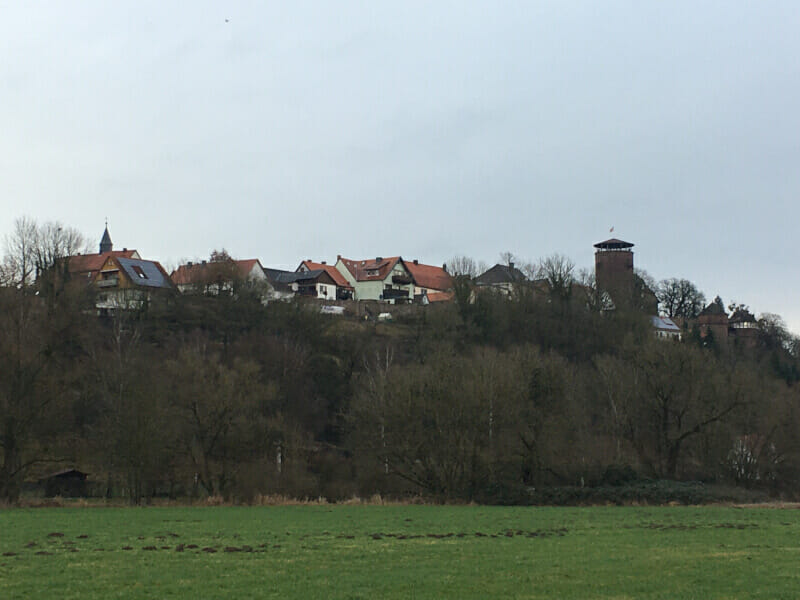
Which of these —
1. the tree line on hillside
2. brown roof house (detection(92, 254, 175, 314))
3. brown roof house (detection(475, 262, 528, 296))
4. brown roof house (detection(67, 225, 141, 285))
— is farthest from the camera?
brown roof house (detection(475, 262, 528, 296))

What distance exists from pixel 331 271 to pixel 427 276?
18.2m

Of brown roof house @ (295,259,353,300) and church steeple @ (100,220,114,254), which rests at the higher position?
church steeple @ (100,220,114,254)

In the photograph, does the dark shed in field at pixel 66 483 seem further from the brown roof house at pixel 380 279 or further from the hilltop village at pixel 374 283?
the brown roof house at pixel 380 279

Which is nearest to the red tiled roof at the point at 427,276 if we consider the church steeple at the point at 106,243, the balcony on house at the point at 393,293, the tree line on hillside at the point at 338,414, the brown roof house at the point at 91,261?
the balcony on house at the point at 393,293

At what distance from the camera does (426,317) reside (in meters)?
109

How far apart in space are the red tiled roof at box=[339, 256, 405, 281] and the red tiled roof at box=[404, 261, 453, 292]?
4.93 metres

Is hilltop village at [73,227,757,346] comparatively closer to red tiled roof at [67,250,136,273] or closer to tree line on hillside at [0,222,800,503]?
red tiled roof at [67,250,136,273]

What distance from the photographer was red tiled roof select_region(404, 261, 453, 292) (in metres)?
162

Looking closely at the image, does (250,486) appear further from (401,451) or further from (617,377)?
(617,377)

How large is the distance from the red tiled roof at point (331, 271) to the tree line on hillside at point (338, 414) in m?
57.5

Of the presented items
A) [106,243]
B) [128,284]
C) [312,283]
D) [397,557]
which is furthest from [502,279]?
[397,557]

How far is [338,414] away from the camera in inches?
3273

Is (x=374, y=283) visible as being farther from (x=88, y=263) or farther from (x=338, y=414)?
(x=338, y=414)

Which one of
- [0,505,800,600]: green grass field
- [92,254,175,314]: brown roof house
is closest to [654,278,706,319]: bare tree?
[92,254,175,314]: brown roof house
